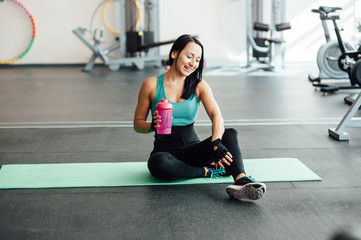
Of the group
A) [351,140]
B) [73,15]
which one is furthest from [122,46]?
[351,140]

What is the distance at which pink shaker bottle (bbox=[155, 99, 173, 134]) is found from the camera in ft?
6.82

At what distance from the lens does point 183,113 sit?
2369 mm

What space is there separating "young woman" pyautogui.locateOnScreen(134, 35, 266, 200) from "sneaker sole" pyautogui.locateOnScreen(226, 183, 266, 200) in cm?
12

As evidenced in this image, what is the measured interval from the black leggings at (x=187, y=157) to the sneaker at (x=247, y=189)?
0.09 meters

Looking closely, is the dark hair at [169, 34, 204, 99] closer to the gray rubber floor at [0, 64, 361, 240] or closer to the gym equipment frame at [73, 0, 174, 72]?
the gray rubber floor at [0, 64, 361, 240]

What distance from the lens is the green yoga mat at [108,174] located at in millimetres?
2365

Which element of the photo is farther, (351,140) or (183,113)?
(351,140)

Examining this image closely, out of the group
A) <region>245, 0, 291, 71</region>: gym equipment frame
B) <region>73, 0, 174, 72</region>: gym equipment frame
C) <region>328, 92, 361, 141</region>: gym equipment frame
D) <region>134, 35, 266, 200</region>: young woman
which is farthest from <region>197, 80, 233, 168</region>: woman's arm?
<region>73, 0, 174, 72</region>: gym equipment frame

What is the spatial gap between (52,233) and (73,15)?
8944 millimetres

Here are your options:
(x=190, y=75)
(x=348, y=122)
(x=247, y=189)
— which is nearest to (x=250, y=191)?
(x=247, y=189)

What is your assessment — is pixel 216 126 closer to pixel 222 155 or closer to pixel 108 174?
pixel 222 155

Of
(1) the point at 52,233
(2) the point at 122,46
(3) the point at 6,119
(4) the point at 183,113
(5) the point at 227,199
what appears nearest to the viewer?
(1) the point at 52,233

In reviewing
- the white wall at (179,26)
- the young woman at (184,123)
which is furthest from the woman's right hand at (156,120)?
the white wall at (179,26)

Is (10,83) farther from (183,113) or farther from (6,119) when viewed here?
(183,113)
